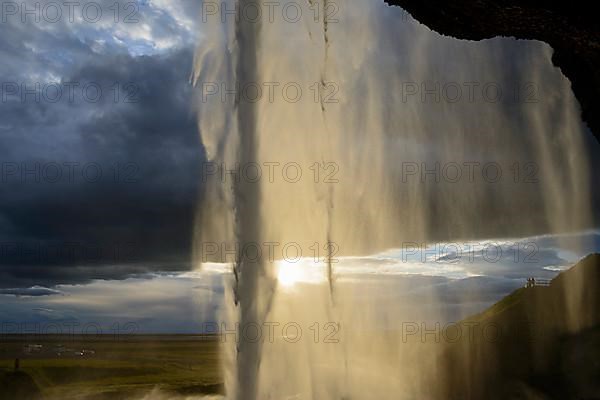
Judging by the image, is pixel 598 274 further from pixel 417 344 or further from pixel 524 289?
pixel 417 344

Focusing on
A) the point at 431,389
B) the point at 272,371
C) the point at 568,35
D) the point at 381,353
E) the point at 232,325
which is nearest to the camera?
the point at 568,35

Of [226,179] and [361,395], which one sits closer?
[226,179]

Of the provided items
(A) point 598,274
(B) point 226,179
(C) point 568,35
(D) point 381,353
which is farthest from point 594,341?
(C) point 568,35

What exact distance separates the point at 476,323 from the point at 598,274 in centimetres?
709

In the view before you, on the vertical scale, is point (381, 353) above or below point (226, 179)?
below

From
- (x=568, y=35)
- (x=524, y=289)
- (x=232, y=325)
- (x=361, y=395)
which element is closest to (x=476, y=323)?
(x=524, y=289)

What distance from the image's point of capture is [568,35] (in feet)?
31.8

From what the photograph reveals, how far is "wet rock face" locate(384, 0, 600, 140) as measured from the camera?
9.18m

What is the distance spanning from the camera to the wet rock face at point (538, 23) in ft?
30.1

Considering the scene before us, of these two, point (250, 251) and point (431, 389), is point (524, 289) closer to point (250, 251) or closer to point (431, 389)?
point (431, 389)

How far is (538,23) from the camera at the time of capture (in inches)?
383

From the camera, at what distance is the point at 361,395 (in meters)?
27.2

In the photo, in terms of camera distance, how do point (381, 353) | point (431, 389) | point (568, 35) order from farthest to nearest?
point (381, 353)
point (431, 389)
point (568, 35)

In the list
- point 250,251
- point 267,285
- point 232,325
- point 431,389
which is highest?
point 250,251
